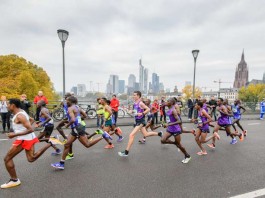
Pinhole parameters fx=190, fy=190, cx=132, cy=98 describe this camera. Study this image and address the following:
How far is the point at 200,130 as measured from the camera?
6023 mm

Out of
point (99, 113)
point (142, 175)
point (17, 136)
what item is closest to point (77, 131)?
point (17, 136)

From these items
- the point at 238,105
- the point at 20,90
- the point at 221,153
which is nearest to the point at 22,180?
the point at 221,153

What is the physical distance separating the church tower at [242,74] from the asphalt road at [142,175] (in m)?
140

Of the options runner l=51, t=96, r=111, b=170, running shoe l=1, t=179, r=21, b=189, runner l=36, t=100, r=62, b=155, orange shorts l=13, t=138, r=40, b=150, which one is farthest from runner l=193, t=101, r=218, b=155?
running shoe l=1, t=179, r=21, b=189

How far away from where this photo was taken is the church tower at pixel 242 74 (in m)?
127

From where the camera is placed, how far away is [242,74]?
12756 cm

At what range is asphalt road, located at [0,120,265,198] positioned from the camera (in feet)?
11.6

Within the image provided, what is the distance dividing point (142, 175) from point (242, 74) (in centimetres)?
14463

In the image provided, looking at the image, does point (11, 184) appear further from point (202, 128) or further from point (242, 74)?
point (242, 74)

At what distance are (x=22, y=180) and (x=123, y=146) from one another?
3.53 m

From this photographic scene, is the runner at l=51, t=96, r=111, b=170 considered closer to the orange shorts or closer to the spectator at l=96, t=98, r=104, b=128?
the orange shorts

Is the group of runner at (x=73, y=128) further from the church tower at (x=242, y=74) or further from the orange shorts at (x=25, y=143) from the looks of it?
the church tower at (x=242, y=74)

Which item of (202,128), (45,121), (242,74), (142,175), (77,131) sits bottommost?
(142,175)

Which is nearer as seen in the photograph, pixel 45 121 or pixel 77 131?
pixel 77 131
